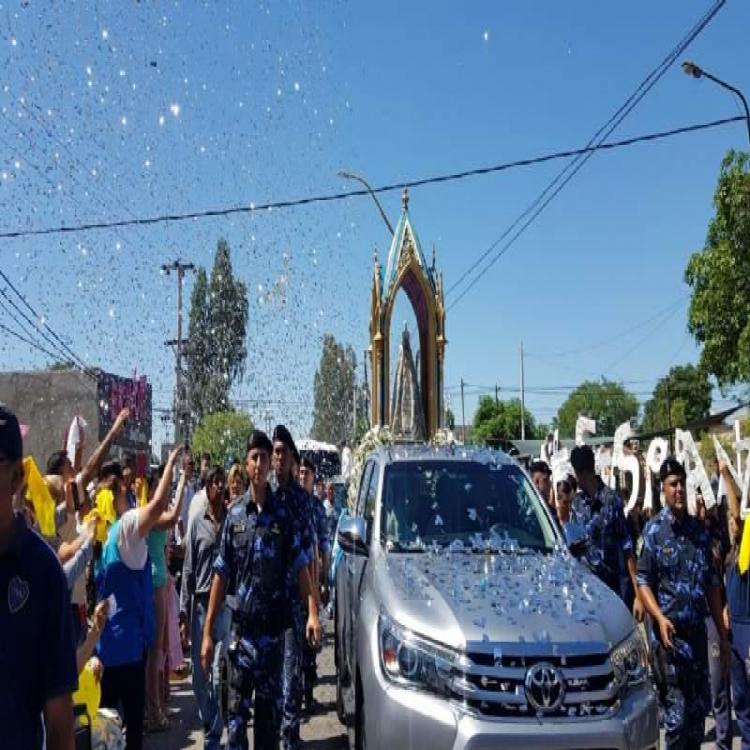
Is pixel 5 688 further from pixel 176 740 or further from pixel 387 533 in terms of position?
pixel 176 740

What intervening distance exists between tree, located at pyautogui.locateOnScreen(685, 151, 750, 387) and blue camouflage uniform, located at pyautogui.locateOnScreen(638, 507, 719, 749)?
1546 centimetres

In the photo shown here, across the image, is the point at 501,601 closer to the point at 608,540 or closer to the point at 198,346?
the point at 608,540

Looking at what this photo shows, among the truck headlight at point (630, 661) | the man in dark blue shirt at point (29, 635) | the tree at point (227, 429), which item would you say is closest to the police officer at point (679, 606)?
the truck headlight at point (630, 661)

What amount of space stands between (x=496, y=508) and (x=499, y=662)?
65.1 inches

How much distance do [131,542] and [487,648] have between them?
2.34 m

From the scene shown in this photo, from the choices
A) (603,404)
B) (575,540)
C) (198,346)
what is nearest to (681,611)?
(575,540)

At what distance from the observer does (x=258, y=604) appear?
5188 mm

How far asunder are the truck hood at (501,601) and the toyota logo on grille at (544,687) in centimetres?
9

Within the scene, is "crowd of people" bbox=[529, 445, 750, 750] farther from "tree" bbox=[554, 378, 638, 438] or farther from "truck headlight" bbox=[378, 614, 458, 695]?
"tree" bbox=[554, 378, 638, 438]

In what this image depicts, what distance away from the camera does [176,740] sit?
23.3ft

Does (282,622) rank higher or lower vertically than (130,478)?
lower

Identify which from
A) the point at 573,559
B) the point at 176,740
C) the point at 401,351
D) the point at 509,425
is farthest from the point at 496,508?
the point at 509,425

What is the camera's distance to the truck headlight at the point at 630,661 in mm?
4219

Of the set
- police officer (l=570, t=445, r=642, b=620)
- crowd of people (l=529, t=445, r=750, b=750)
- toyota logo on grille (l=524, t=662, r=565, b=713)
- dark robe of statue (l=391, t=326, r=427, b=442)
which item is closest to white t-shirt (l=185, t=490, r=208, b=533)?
crowd of people (l=529, t=445, r=750, b=750)
